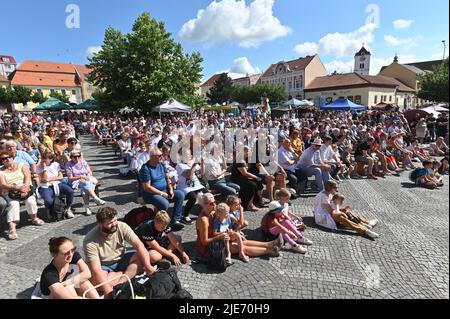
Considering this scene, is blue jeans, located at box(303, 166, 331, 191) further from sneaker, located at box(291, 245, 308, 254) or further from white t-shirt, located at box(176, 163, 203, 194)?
sneaker, located at box(291, 245, 308, 254)

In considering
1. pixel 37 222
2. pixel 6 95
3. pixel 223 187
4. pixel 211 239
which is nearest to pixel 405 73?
pixel 223 187

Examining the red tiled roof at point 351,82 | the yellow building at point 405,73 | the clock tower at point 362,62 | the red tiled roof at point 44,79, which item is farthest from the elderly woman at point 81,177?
the clock tower at point 362,62

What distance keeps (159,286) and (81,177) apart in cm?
393

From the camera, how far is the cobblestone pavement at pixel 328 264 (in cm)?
342

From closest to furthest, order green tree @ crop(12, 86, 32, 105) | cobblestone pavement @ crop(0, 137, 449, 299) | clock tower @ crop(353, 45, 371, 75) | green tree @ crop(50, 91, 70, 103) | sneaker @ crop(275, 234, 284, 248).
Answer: cobblestone pavement @ crop(0, 137, 449, 299) < sneaker @ crop(275, 234, 284, 248) < green tree @ crop(12, 86, 32, 105) < green tree @ crop(50, 91, 70, 103) < clock tower @ crop(353, 45, 371, 75)

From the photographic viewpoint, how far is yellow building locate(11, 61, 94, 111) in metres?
69.4

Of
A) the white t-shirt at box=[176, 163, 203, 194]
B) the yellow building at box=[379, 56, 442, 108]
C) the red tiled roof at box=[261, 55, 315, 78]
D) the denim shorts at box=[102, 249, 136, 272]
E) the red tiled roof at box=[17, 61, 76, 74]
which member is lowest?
the denim shorts at box=[102, 249, 136, 272]

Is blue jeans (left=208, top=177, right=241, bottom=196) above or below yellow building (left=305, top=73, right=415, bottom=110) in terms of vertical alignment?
below

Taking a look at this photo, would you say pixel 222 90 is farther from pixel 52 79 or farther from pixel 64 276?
pixel 64 276

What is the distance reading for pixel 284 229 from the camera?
4535mm

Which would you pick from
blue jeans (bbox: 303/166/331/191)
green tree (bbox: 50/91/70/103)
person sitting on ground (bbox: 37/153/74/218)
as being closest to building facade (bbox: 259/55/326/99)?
green tree (bbox: 50/91/70/103)

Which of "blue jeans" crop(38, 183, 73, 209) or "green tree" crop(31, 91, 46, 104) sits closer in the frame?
"blue jeans" crop(38, 183, 73, 209)
